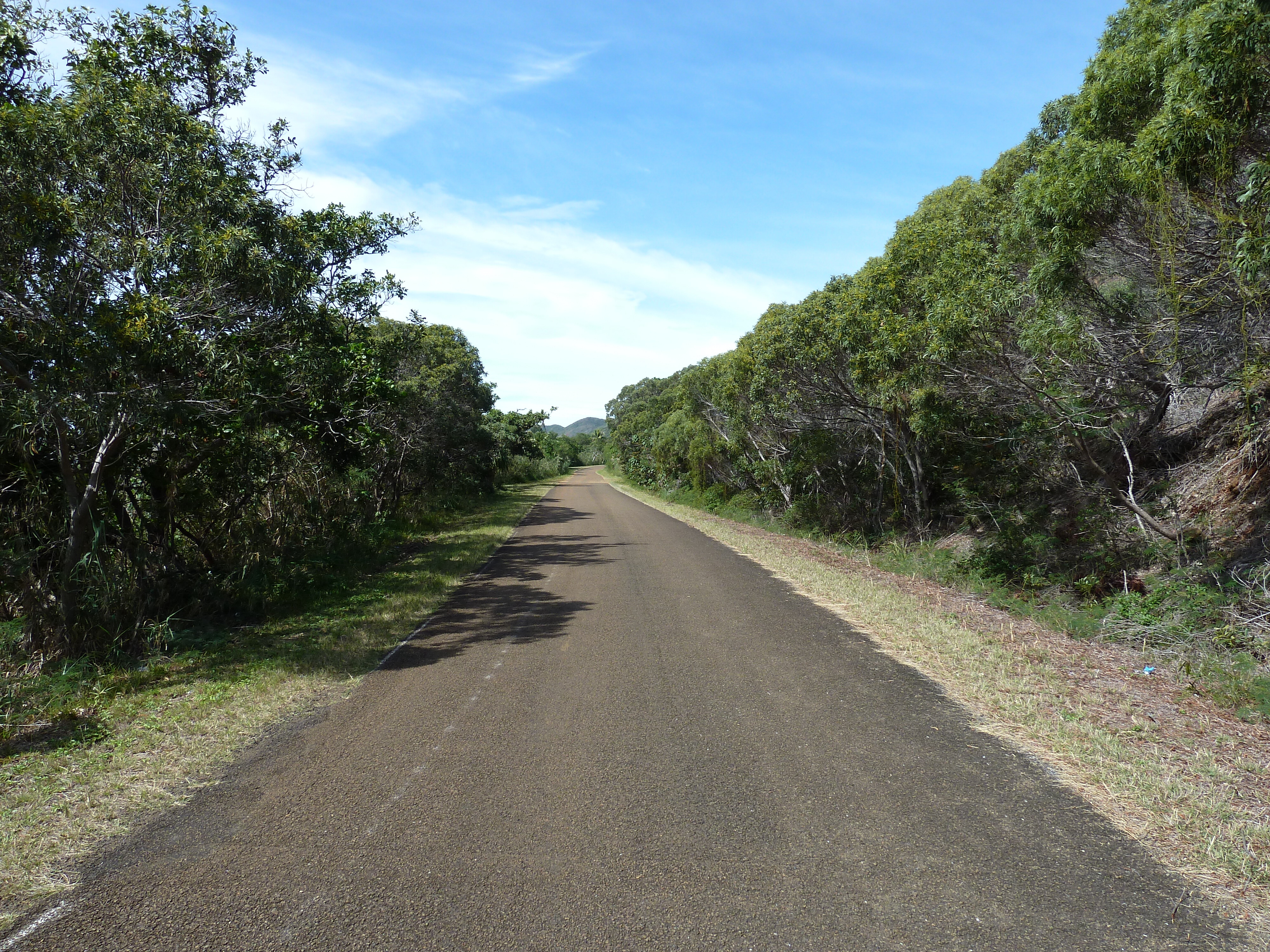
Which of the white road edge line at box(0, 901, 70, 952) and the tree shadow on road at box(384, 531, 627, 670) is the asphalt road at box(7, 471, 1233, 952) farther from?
the tree shadow on road at box(384, 531, 627, 670)

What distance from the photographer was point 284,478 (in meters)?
12.9

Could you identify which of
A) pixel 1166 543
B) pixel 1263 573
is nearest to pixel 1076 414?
pixel 1166 543

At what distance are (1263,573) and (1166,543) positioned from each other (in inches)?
90.5

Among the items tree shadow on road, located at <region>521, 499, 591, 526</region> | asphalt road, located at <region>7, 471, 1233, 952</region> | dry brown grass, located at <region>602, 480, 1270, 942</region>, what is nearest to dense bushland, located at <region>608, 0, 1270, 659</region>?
dry brown grass, located at <region>602, 480, 1270, 942</region>

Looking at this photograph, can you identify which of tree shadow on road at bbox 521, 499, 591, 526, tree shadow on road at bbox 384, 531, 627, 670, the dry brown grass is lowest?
the dry brown grass

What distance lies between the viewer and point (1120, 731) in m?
5.12

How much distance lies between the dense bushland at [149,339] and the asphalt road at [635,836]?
12.3 ft

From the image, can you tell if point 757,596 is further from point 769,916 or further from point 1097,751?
point 769,916

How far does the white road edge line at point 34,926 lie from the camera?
9.93ft

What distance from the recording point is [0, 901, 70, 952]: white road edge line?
3.03 metres

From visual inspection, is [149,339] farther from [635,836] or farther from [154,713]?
[635,836]

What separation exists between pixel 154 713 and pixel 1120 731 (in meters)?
7.25

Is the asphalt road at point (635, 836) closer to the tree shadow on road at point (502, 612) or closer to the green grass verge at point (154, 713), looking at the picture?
the green grass verge at point (154, 713)

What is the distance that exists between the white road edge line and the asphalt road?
0.01m
